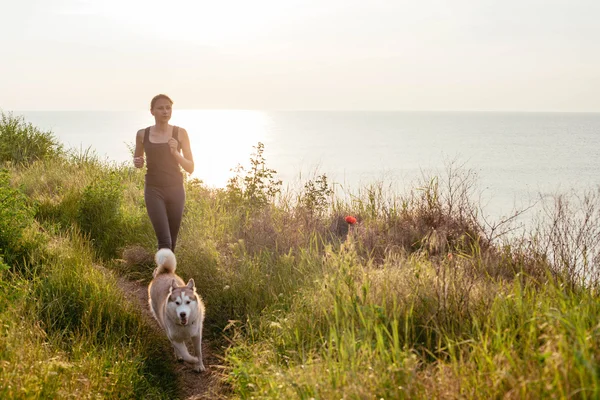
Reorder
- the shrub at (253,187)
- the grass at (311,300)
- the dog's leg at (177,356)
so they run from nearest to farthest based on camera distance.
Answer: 1. the grass at (311,300)
2. the dog's leg at (177,356)
3. the shrub at (253,187)

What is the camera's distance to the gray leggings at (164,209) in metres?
6.62

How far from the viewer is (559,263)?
6.45 m

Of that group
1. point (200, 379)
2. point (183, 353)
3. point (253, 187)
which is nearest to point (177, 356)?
point (183, 353)

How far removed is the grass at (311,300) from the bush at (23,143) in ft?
16.3

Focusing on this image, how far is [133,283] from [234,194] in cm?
Answer: 303

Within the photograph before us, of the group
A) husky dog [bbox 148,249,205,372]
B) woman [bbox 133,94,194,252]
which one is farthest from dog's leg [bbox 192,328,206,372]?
woman [bbox 133,94,194,252]

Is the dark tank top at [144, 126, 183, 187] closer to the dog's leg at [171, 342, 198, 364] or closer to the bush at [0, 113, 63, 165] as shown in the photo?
the dog's leg at [171, 342, 198, 364]

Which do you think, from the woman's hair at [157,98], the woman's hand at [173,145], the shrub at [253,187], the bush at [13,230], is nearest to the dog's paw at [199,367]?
the woman's hand at [173,145]

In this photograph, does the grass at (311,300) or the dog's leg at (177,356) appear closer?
the grass at (311,300)

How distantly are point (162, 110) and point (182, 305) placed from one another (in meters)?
2.84

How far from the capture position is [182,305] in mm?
5105

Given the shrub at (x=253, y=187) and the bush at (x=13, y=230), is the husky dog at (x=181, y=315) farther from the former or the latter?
the shrub at (x=253, y=187)

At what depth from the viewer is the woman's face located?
22.0 feet

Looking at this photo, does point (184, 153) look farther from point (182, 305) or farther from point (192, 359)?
point (192, 359)
